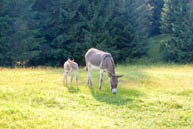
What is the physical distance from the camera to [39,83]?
43.7 feet

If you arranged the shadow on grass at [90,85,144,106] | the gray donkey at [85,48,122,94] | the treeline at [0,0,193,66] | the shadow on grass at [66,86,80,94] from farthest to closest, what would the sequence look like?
the treeline at [0,0,193,66], the gray donkey at [85,48,122,94], the shadow on grass at [66,86,80,94], the shadow on grass at [90,85,144,106]

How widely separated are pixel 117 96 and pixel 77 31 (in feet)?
65.4

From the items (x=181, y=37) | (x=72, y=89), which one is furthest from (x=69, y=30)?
(x=72, y=89)

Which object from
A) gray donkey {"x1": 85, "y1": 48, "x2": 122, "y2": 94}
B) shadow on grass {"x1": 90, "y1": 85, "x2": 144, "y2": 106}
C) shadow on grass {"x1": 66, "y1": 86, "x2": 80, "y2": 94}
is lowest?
shadow on grass {"x1": 90, "y1": 85, "x2": 144, "y2": 106}

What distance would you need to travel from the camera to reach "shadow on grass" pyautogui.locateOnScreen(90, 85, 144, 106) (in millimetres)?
10633

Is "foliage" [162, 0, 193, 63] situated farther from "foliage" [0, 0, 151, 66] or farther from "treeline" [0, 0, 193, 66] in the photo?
"foliage" [0, 0, 151, 66]

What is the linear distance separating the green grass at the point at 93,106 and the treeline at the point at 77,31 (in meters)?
14.5

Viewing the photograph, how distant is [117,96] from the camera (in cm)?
1150

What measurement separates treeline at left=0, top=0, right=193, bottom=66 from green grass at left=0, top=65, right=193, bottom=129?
14.5 m

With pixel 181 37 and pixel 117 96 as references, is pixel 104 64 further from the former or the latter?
pixel 181 37

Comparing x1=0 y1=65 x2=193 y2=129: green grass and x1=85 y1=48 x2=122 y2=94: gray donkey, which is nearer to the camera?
x1=0 y1=65 x2=193 y2=129: green grass

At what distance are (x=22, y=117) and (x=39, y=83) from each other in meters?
5.97

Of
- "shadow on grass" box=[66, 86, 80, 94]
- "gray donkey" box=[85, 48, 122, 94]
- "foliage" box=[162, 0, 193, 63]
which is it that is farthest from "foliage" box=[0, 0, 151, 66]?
"shadow on grass" box=[66, 86, 80, 94]

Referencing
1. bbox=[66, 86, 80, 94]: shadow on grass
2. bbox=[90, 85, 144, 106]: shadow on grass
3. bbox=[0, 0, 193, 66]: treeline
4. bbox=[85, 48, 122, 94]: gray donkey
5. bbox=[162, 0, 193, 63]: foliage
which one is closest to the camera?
bbox=[90, 85, 144, 106]: shadow on grass
